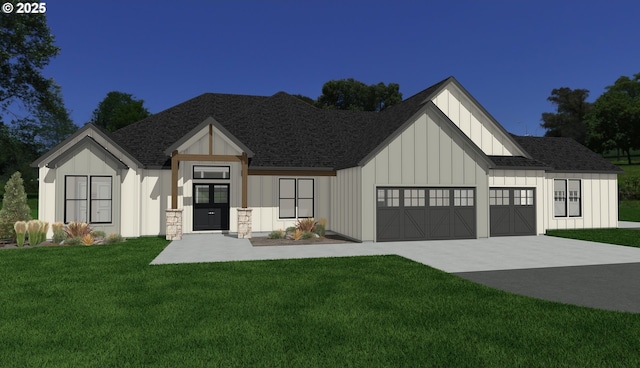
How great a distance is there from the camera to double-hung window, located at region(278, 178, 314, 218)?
18728 mm

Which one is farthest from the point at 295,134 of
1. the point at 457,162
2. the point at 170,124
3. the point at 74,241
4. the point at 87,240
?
the point at 74,241

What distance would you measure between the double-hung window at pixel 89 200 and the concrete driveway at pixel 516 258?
369cm

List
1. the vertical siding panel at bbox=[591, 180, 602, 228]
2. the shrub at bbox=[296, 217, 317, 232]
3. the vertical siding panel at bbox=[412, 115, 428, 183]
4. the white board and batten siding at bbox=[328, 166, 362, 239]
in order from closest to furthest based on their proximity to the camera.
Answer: the white board and batten siding at bbox=[328, 166, 362, 239] → the vertical siding panel at bbox=[412, 115, 428, 183] → the shrub at bbox=[296, 217, 317, 232] → the vertical siding panel at bbox=[591, 180, 602, 228]

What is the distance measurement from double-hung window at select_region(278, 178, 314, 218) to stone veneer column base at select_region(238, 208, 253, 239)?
2463 mm

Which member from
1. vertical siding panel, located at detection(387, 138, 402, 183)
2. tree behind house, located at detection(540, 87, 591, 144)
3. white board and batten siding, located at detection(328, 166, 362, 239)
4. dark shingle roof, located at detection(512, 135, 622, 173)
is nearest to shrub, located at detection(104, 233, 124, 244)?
white board and batten siding, located at detection(328, 166, 362, 239)

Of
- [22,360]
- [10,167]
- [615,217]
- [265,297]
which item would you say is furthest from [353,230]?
[10,167]

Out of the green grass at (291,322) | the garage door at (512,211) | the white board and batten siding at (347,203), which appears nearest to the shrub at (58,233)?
the green grass at (291,322)

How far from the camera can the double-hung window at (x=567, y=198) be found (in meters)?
20.1

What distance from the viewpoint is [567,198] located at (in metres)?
20.2

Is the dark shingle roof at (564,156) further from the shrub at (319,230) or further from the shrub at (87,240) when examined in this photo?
the shrub at (87,240)

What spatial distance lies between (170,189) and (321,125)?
911cm

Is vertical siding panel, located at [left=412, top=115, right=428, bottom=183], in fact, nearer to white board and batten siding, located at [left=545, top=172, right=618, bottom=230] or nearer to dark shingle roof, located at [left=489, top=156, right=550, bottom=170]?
dark shingle roof, located at [left=489, top=156, right=550, bottom=170]

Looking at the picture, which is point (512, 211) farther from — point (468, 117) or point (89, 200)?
point (89, 200)

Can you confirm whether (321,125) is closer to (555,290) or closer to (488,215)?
(488,215)
